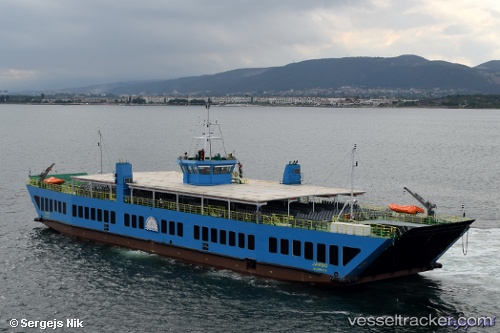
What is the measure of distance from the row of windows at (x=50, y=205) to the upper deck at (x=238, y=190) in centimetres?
347

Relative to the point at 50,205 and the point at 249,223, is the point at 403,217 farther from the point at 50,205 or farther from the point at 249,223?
the point at 50,205

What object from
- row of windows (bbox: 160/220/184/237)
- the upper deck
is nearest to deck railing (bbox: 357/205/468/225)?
the upper deck

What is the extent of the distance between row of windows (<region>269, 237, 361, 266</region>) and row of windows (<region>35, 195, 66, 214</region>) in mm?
23104

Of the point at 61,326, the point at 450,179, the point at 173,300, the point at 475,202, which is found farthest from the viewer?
the point at 450,179

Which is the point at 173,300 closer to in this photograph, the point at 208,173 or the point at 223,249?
the point at 223,249

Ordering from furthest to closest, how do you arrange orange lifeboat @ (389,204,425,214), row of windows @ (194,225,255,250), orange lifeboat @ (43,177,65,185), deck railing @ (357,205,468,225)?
orange lifeboat @ (43,177,65,185), row of windows @ (194,225,255,250), orange lifeboat @ (389,204,425,214), deck railing @ (357,205,468,225)

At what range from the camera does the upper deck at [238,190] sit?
44.0 metres

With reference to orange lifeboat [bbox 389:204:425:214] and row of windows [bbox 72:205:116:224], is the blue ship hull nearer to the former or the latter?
row of windows [bbox 72:205:116:224]

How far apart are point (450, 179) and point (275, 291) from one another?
190 feet

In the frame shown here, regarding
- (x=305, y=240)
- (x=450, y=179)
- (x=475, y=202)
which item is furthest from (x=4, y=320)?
(x=450, y=179)

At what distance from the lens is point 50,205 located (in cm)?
5816

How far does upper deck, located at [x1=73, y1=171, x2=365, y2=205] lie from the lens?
44.0 metres

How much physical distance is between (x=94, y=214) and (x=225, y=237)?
14.6 m

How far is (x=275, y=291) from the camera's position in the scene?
132 feet
